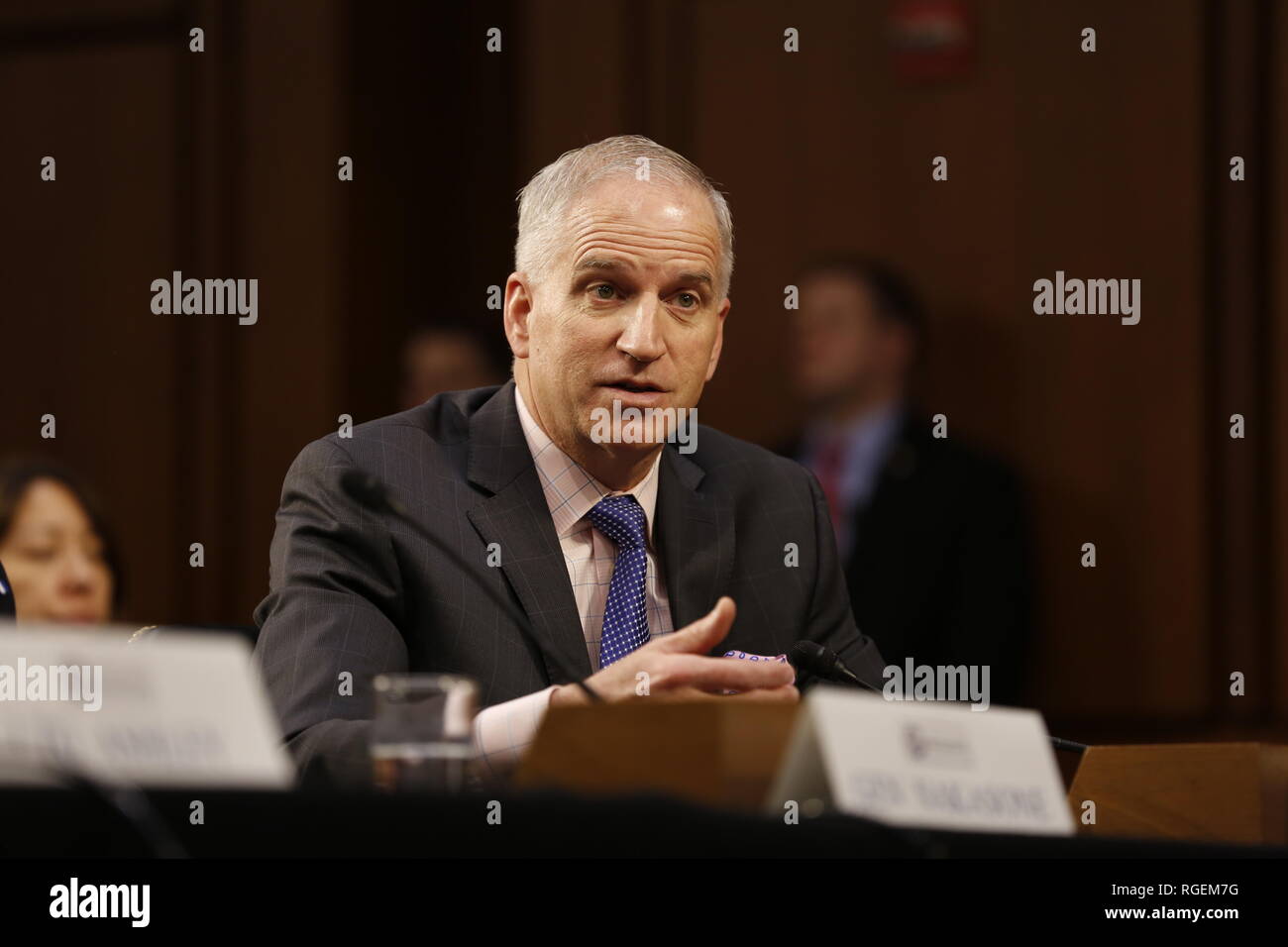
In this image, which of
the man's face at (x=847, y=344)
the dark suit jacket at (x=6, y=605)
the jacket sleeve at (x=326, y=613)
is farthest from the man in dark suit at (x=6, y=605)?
the man's face at (x=847, y=344)

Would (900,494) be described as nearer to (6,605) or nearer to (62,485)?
(62,485)

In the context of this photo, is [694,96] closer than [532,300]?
No

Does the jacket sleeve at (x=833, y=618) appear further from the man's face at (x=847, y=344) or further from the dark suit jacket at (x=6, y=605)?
the man's face at (x=847, y=344)

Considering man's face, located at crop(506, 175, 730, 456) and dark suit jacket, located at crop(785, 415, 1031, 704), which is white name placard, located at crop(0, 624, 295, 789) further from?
dark suit jacket, located at crop(785, 415, 1031, 704)

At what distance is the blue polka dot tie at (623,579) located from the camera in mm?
2375

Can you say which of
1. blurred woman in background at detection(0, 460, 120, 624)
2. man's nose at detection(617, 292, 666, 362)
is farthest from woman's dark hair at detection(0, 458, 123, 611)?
man's nose at detection(617, 292, 666, 362)

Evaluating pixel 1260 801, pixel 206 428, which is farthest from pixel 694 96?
pixel 1260 801

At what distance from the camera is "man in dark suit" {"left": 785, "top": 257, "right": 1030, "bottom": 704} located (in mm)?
3959

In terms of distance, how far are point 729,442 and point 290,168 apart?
2436 millimetres

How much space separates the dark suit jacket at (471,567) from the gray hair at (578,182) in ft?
0.75

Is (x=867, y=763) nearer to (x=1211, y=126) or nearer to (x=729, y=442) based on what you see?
(x=729, y=442)

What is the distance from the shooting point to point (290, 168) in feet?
15.9

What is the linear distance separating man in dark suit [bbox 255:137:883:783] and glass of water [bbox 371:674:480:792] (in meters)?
0.62

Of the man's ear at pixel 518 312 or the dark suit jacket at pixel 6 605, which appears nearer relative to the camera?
the dark suit jacket at pixel 6 605
